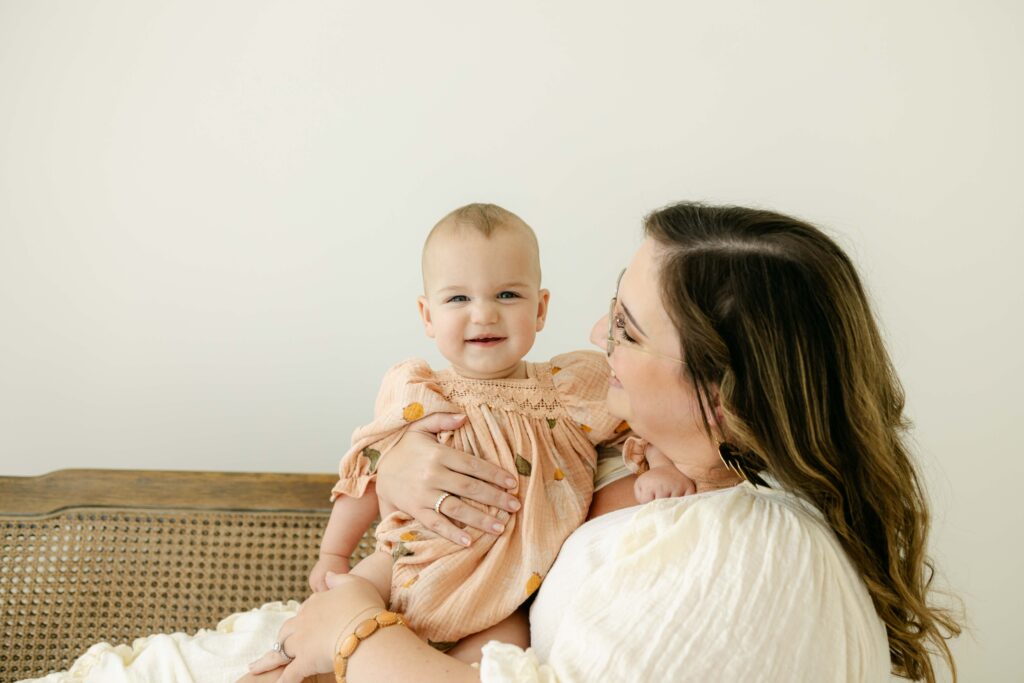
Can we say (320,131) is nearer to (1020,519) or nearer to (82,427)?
(82,427)

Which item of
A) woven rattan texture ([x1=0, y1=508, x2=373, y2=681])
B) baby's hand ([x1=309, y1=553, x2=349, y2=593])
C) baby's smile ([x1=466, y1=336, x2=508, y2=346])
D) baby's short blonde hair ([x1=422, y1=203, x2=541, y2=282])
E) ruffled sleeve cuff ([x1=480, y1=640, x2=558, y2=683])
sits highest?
baby's short blonde hair ([x1=422, y1=203, x2=541, y2=282])

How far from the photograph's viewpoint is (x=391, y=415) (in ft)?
5.56

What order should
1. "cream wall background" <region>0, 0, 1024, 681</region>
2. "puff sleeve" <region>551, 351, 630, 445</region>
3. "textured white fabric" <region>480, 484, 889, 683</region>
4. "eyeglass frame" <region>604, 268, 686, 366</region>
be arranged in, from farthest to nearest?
1. "cream wall background" <region>0, 0, 1024, 681</region>
2. "puff sleeve" <region>551, 351, 630, 445</region>
3. "eyeglass frame" <region>604, 268, 686, 366</region>
4. "textured white fabric" <region>480, 484, 889, 683</region>

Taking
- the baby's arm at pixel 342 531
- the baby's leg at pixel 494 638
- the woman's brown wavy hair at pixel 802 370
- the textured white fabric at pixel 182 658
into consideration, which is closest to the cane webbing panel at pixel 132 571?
the textured white fabric at pixel 182 658

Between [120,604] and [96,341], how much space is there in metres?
0.78

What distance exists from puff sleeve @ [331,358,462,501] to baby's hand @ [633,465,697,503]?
37cm

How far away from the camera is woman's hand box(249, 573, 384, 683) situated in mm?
1432

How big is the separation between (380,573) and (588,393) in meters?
0.52

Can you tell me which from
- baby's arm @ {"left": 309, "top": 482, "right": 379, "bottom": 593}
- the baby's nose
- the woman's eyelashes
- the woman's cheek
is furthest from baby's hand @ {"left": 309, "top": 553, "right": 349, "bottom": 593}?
the woman's eyelashes

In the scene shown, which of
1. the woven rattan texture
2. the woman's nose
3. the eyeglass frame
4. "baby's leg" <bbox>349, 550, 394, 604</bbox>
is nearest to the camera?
the eyeglass frame

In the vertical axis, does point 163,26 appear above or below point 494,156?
above

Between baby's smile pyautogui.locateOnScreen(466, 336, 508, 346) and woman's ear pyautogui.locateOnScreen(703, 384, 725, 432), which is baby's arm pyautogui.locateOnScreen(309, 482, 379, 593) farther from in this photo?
woman's ear pyautogui.locateOnScreen(703, 384, 725, 432)

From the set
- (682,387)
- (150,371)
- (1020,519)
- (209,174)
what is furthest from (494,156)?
(1020,519)

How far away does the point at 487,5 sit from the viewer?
251 cm
